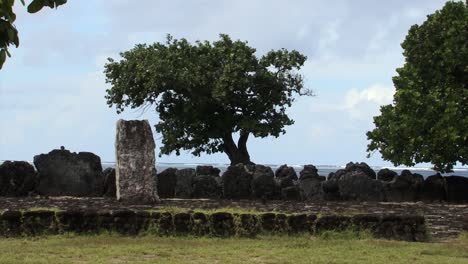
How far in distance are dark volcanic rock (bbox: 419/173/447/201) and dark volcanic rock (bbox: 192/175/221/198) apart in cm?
659

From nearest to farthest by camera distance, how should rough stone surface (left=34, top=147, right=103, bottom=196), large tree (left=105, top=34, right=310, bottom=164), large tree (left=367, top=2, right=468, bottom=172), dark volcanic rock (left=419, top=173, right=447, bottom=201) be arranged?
1. rough stone surface (left=34, top=147, right=103, bottom=196)
2. dark volcanic rock (left=419, top=173, right=447, bottom=201)
3. large tree (left=367, top=2, right=468, bottom=172)
4. large tree (left=105, top=34, right=310, bottom=164)

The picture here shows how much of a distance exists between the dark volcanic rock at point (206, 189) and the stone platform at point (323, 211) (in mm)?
2976

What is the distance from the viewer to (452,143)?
1033 inches

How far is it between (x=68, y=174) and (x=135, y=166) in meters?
3.96

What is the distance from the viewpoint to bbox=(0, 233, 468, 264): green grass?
Result: 12.0 meters

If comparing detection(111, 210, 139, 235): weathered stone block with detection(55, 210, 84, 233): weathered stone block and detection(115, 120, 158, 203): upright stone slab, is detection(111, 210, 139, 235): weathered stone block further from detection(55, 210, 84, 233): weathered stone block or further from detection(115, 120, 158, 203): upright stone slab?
detection(115, 120, 158, 203): upright stone slab

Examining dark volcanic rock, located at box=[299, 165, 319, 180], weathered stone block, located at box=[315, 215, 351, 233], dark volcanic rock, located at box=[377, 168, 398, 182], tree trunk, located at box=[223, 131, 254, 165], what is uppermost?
tree trunk, located at box=[223, 131, 254, 165]

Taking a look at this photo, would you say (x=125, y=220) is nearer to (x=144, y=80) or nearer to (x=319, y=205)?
(x=319, y=205)

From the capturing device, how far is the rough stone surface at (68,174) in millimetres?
23531

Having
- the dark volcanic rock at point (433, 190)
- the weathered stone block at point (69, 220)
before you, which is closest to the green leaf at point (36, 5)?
the weathered stone block at point (69, 220)

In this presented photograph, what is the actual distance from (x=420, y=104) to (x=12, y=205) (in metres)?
15.0

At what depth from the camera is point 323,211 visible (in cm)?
1809

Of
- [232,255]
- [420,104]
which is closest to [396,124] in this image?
[420,104]

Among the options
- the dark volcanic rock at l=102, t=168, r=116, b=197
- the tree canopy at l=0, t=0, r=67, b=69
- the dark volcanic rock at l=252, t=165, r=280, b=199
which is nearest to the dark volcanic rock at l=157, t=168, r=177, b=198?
the dark volcanic rock at l=102, t=168, r=116, b=197
